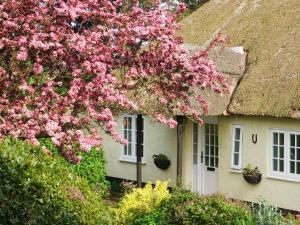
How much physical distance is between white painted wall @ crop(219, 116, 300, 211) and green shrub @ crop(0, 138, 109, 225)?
9630mm

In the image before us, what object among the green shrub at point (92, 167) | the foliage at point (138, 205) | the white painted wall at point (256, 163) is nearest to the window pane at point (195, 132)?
the white painted wall at point (256, 163)

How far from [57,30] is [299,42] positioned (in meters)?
9.59

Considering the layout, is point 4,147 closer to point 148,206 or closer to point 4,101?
point 4,101

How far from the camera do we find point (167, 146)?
20953mm

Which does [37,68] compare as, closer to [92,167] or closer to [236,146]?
[92,167]

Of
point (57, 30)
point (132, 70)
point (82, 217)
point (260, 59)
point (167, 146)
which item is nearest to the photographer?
point (82, 217)

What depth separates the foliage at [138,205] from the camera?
11.8m

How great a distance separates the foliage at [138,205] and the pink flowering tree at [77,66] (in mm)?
1200

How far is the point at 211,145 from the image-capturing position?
19734 mm

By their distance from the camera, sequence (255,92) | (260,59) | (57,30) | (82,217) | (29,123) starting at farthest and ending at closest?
(260,59), (255,92), (57,30), (29,123), (82,217)

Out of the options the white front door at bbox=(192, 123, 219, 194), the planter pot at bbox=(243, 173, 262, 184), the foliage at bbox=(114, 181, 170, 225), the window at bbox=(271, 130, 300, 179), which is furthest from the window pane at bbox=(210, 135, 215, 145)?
the foliage at bbox=(114, 181, 170, 225)

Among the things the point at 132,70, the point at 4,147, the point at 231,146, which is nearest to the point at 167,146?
the point at 231,146

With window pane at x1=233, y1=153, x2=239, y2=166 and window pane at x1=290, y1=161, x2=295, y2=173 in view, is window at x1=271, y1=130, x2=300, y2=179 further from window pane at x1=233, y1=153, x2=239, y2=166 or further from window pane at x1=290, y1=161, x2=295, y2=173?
window pane at x1=233, y1=153, x2=239, y2=166

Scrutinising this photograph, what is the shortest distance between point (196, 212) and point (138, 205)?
187 cm
